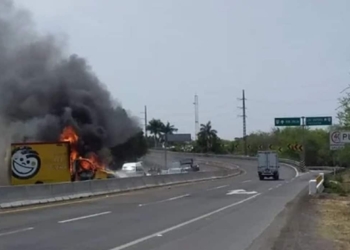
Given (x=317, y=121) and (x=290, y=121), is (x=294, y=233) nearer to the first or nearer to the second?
(x=290, y=121)

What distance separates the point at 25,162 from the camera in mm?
44031

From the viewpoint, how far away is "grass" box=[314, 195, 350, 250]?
60.2 feet

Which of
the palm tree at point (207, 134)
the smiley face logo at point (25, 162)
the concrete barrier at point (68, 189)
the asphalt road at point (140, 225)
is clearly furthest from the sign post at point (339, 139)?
the palm tree at point (207, 134)

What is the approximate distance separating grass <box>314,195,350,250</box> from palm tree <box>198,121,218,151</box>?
13803cm

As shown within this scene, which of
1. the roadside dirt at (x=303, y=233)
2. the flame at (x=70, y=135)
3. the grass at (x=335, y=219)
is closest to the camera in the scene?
the roadside dirt at (x=303, y=233)

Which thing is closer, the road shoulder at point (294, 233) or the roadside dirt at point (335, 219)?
the road shoulder at point (294, 233)

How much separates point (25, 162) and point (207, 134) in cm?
13639

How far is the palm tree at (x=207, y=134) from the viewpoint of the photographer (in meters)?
176

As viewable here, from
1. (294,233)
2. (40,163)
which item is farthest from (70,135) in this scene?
(294,233)

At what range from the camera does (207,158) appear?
136m

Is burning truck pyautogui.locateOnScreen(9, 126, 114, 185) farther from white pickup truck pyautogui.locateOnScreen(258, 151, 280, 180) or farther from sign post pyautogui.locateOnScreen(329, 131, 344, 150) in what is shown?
white pickup truck pyautogui.locateOnScreen(258, 151, 280, 180)

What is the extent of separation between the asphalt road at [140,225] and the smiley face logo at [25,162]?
10595mm

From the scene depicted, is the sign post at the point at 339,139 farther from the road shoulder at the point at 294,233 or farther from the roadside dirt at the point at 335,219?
the road shoulder at the point at 294,233

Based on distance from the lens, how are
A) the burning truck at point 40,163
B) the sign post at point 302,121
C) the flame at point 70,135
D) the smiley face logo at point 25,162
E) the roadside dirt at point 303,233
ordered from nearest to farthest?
the roadside dirt at point 303,233
the burning truck at point 40,163
the smiley face logo at point 25,162
the flame at point 70,135
the sign post at point 302,121
